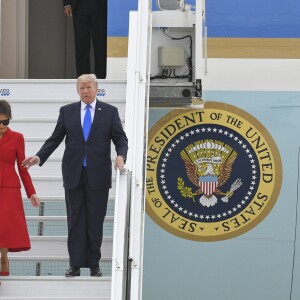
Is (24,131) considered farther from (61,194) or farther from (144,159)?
(144,159)

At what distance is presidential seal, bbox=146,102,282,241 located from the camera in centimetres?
1178

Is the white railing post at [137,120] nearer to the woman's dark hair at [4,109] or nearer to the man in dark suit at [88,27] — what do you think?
the woman's dark hair at [4,109]

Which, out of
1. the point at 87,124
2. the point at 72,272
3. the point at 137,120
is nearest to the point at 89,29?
the point at 137,120

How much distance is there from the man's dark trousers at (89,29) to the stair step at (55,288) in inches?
157

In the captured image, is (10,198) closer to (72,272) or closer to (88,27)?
(72,272)

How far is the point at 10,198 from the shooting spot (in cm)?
905

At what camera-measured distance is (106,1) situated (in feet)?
41.6

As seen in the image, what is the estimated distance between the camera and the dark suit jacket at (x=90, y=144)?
8969 millimetres

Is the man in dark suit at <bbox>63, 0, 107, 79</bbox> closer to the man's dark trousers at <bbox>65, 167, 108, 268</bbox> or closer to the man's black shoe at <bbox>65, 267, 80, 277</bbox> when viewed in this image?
the man's dark trousers at <bbox>65, 167, 108, 268</bbox>

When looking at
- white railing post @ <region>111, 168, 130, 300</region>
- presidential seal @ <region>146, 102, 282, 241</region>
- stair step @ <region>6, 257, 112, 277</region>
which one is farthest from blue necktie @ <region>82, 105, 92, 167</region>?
presidential seal @ <region>146, 102, 282, 241</region>

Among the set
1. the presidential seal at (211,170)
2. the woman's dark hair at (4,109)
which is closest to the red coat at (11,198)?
the woman's dark hair at (4,109)

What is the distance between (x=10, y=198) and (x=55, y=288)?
28.3 inches

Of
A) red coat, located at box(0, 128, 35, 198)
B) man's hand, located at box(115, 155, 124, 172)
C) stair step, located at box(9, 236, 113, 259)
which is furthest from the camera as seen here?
stair step, located at box(9, 236, 113, 259)

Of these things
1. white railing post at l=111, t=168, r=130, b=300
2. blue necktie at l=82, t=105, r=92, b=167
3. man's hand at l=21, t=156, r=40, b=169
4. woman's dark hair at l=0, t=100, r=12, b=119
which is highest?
woman's dark hair at l=0, t=100, r=12, b=119
